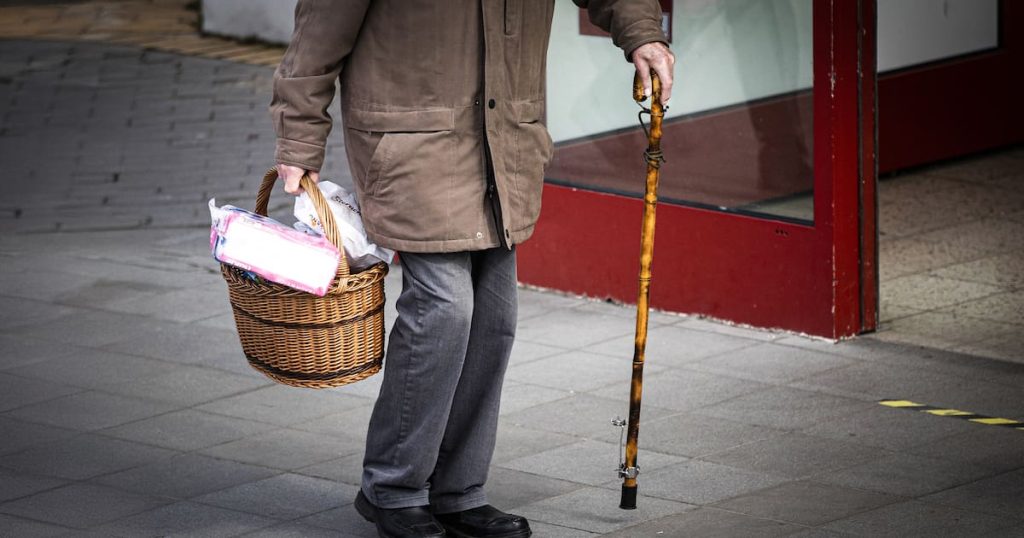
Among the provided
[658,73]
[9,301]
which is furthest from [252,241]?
[9,301]

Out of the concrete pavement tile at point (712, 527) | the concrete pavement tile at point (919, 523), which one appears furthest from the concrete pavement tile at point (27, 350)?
the concrete pavement tile at point (919, 523)

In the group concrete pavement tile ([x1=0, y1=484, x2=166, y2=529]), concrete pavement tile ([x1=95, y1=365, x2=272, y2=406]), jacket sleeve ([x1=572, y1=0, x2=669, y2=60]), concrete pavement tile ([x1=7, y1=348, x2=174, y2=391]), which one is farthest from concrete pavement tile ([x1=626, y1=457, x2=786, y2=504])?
concrete pavement tile ([x1=7, y1=348, x2=174, y2=391])

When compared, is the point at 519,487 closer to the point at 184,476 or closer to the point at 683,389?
the point at 184,476

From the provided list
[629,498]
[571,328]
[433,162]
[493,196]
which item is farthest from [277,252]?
[571,328]

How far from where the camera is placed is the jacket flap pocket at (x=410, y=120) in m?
3.95

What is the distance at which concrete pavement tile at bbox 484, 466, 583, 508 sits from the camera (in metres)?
4.53

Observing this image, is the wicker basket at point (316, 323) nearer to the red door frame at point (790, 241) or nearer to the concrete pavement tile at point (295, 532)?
the concrete pavement tile at point (295, 532)

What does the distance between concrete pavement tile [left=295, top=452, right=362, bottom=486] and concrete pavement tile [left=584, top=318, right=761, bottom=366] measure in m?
1.46

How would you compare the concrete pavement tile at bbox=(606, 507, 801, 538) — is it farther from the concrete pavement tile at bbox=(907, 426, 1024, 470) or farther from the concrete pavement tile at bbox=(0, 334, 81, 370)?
the concrete pavement tile at bbox=(0, 334, 81, 370)

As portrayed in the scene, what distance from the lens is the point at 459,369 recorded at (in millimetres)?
4098

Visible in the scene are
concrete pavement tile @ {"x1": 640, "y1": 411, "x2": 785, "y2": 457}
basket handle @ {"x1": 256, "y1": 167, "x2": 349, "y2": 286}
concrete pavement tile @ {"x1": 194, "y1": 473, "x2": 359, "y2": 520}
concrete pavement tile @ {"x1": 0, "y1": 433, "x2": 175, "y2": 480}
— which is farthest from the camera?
concrete pavement tile @ {"x1": 640, "y1": 411, "x2": 785, "y2": 457}

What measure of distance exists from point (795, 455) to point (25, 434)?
2461 mm

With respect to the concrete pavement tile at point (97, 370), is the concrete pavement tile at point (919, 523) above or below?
below

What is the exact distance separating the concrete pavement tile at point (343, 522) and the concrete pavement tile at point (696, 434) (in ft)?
3.34
